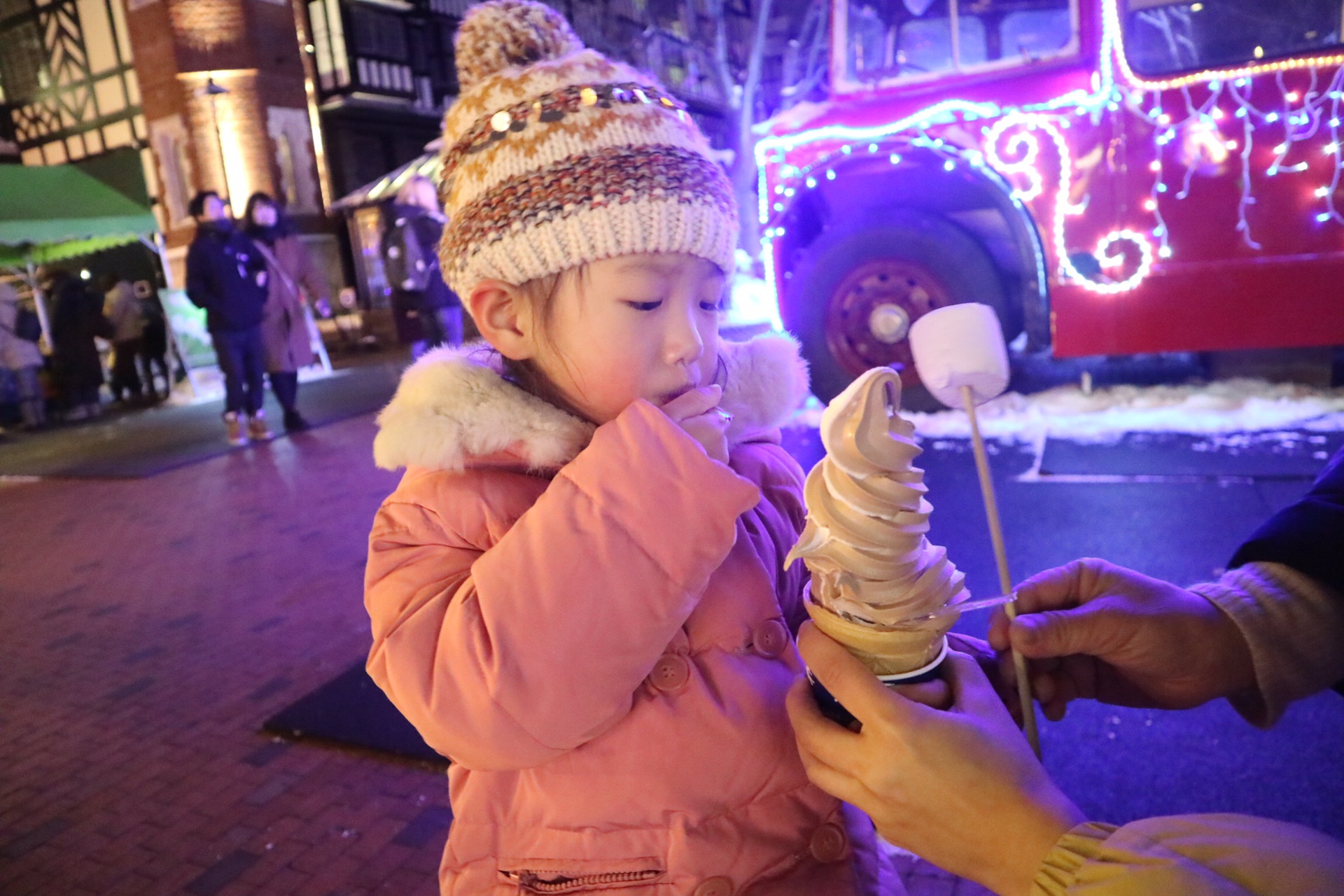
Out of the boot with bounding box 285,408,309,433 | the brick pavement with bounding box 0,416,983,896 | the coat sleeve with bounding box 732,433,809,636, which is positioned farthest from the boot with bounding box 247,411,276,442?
the coat sleeve with bounding box 732,433,809,636

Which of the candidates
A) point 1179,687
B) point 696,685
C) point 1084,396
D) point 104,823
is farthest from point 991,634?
point 1084,396

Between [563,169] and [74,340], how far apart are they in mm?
13384

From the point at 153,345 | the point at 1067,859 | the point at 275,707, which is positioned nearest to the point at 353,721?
the point at 275,707

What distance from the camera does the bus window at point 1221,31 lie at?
4.09 m

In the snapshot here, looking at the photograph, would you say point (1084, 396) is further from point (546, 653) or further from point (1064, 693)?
point (546, 653)

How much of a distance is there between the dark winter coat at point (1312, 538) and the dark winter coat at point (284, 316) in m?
7.74

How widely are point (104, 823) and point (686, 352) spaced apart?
2318 mm

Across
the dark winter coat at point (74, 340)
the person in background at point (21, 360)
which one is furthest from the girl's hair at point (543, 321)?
the dark winter coat at point (74, 340)

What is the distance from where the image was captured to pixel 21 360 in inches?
417

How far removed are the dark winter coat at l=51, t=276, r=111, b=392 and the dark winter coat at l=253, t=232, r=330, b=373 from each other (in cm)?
567

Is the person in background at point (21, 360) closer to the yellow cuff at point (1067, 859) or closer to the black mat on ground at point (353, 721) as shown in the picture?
the black mat on ground at point (353, 721)

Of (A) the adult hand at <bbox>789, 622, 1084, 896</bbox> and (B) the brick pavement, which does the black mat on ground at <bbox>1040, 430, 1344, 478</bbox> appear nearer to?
(B) the brick pavement

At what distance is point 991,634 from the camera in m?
1.27

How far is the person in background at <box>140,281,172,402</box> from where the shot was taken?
13.3m
